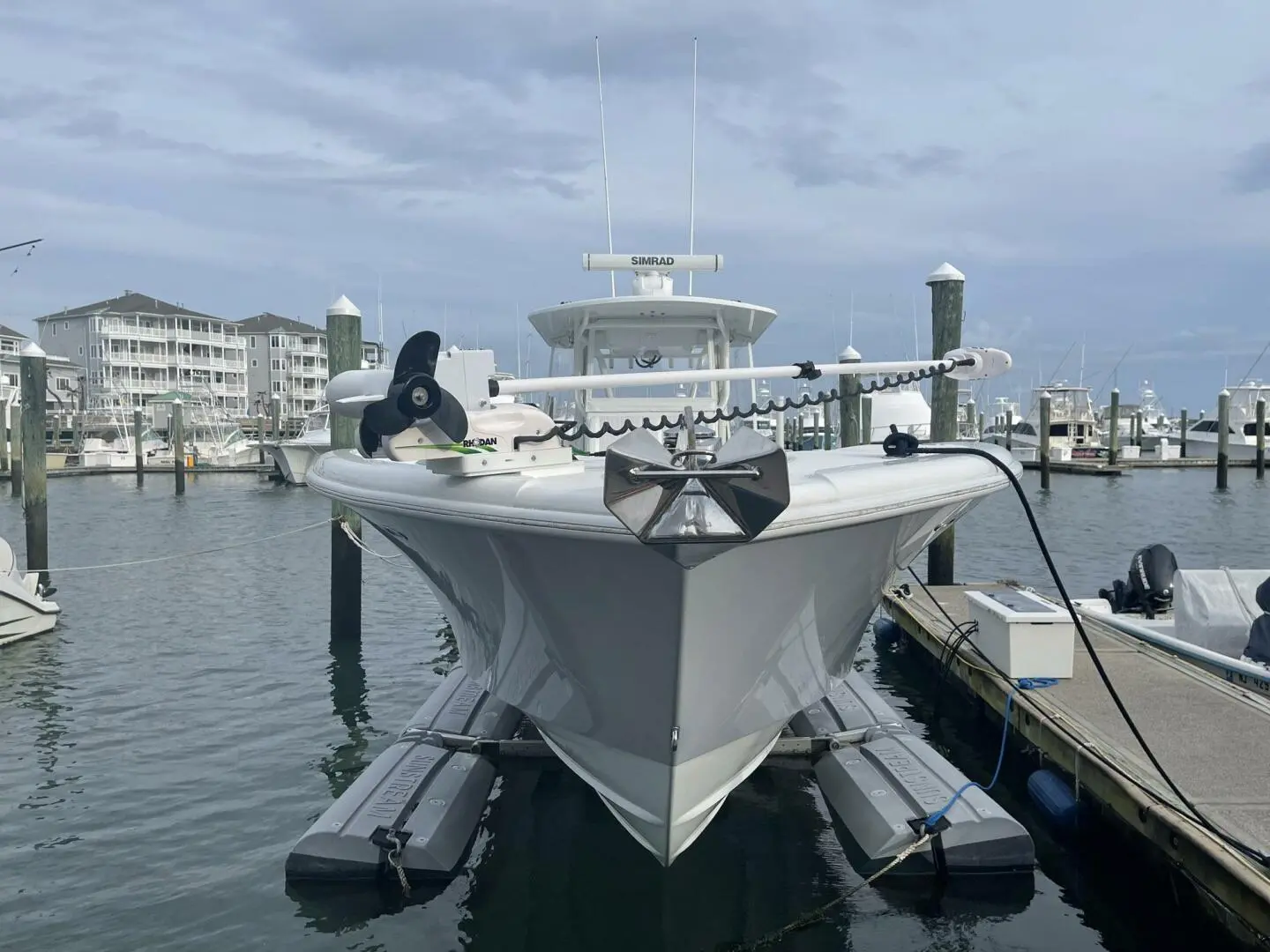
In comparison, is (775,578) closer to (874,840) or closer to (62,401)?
(874,840)

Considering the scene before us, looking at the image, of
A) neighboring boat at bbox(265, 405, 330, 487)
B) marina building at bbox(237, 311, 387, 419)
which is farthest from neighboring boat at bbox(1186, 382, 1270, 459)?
marina building at bbox(237, 311, 387, 419)

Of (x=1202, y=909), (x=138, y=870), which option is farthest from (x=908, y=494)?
(x=138, y=870)

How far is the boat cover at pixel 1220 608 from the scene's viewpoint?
316 inches

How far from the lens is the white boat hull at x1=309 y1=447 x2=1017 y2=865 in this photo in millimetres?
4023

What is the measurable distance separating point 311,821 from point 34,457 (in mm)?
10622

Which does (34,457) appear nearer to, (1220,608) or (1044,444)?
(1220,608)

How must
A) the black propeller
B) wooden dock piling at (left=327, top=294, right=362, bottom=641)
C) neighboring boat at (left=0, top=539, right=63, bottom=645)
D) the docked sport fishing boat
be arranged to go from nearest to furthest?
the docked sport fishing boat < the black propeller < wooden dock piling at (left=327, top=294, right=362, bottom=641) < neighboring boat at (left=0, top=539, right=63, bottom=645)

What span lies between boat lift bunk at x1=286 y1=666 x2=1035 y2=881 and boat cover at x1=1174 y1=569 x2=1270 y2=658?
3.13 metres

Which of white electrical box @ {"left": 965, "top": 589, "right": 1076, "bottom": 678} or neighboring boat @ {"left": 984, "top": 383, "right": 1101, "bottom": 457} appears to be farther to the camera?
neighboring boat @ {"left": 984, "top": 383, "right": 1101, "bottom": 457}

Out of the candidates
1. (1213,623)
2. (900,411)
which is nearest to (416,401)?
(1213,623)

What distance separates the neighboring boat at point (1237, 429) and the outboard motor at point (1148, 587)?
43.3m

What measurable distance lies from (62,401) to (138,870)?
235ft

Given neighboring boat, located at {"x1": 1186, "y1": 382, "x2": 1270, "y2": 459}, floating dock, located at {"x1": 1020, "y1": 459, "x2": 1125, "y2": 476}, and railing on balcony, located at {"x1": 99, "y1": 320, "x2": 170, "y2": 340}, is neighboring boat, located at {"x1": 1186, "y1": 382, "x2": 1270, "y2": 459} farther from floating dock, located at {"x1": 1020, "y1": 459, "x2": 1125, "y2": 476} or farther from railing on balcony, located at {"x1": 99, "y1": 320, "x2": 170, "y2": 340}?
railing on balcony, located at {"x1": 99, "y1": 320, "x2": 170, "y2": 340}

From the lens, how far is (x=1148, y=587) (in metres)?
9.68
